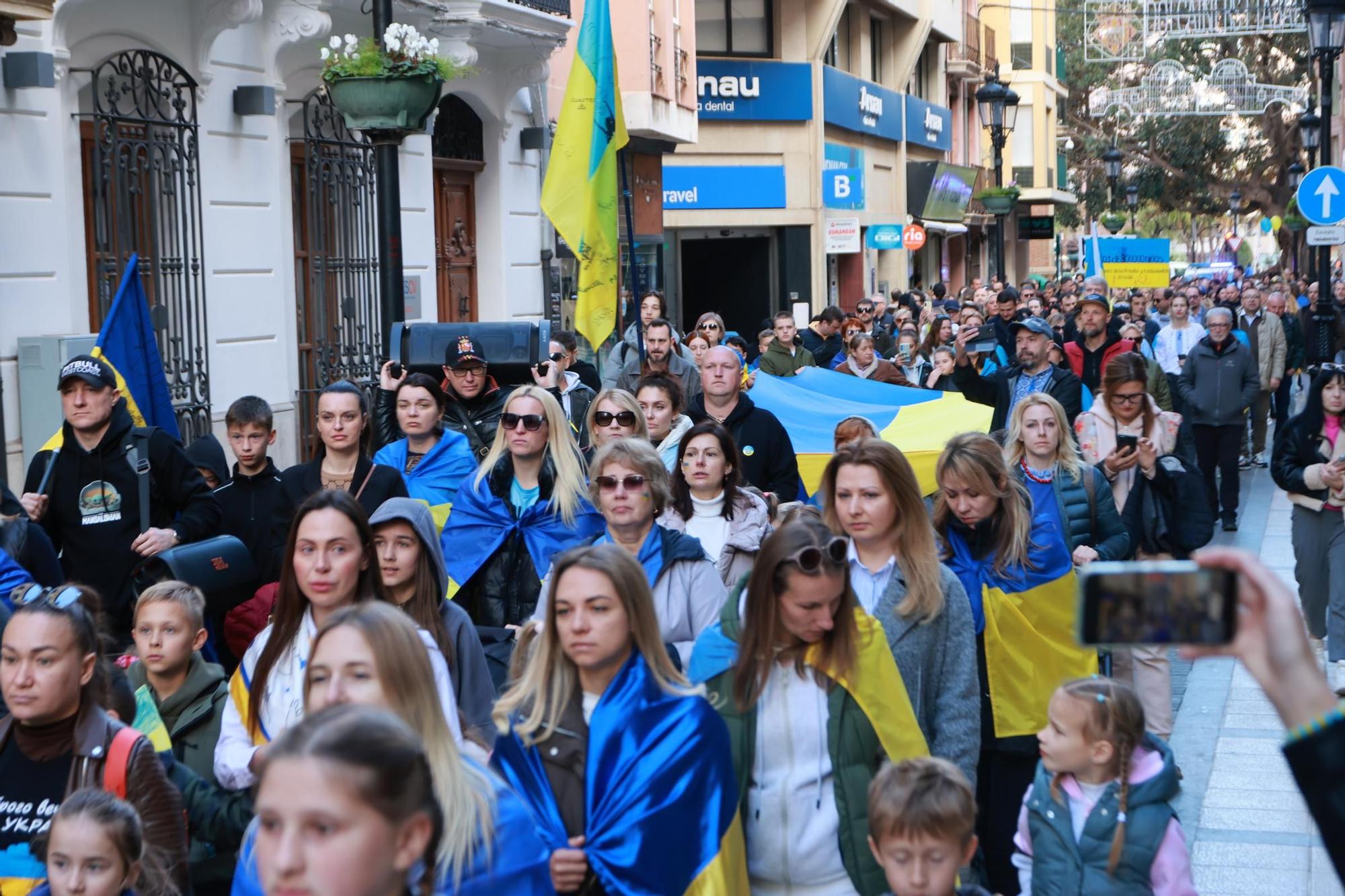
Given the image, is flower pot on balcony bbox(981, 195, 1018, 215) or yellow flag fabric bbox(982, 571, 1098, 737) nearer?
yellow flag fabric bbox(982, 571, 1098, 737)

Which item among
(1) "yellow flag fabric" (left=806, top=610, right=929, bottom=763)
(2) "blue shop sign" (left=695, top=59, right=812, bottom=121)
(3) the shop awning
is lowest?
(1) "yellow flag fabric" (left=806, top=610, right=929, bottom=763)

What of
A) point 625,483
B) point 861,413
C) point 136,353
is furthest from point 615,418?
point 861,413

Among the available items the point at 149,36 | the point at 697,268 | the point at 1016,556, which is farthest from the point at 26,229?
the point at 697,268

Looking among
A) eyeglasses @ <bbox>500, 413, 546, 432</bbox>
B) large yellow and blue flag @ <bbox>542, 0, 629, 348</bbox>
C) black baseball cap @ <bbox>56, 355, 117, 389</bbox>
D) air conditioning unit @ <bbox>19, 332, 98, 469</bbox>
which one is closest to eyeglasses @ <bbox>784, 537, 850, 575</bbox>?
eyeglasses @ <bbox>500, 413, 546, 432</bbox>

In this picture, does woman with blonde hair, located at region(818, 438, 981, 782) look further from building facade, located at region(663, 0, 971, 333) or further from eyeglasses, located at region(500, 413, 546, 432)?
building facade, located at region(663, 0, 971, 333)

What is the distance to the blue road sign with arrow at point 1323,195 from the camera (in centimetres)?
1523

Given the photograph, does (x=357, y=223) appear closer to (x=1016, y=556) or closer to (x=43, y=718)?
(x=1016, y=556)

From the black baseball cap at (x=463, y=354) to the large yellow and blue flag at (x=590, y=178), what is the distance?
6.13 ft

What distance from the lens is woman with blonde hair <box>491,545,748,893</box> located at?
4.12 m

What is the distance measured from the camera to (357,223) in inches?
651

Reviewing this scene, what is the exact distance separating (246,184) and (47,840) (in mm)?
10867

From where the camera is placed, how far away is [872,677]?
457 cm

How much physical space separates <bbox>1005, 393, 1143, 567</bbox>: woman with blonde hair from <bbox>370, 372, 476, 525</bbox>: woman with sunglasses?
2469 millimetres

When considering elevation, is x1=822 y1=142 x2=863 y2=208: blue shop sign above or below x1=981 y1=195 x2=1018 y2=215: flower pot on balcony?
above
